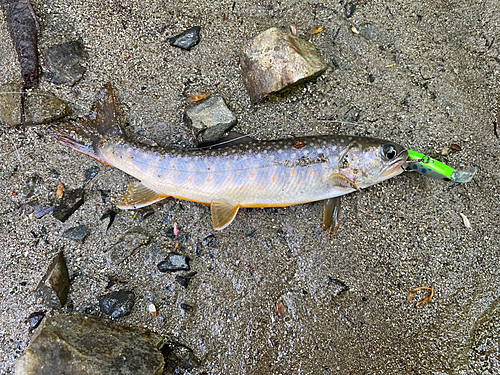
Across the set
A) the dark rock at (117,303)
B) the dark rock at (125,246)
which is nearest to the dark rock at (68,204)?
the dark rock at (125,246)

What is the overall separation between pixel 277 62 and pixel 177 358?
11.1 feet

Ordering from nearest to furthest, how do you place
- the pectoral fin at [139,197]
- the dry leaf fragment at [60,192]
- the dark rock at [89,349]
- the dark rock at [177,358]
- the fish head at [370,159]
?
1. the dark rock at [89,349]
2. the dark rock at [177,358]
3. the fish head at [370,159]
4. the pectoral fin at [139,197]
5. the dry leaf fragment at [60,192]

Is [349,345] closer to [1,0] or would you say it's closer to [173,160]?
[173,160]

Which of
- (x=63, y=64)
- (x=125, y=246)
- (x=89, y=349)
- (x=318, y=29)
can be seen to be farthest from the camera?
(x=318, y=29)

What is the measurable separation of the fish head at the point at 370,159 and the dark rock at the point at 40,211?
3.30 meters

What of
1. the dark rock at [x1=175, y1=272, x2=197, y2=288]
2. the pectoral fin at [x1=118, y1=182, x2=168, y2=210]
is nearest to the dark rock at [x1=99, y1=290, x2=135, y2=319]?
the dark rock at [x1=175, y1=272, x2=197, y2=288]

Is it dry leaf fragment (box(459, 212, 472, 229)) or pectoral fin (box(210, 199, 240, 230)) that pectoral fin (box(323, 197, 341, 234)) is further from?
dry leaf fragment (box(459, 212, 472, 229))

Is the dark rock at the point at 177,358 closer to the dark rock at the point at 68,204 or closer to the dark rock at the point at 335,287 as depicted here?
the dark rock at the point at 335,287

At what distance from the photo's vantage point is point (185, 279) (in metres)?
3.48

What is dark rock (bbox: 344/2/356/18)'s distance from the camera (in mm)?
3932

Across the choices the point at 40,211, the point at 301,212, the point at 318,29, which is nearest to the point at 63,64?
the point at 40,211

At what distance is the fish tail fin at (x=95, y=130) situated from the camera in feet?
11.9

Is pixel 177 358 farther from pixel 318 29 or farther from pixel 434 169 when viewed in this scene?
pixel 318 29

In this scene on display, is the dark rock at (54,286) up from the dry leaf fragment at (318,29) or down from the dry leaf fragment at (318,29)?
down
